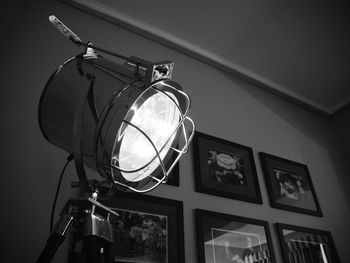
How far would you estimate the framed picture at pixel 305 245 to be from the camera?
1.17 meters

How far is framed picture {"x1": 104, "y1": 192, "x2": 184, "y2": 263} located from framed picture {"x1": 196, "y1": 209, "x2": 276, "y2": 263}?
0.30 ft

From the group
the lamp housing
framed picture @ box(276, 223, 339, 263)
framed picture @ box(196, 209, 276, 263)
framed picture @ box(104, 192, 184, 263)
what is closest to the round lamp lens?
the lamp housing

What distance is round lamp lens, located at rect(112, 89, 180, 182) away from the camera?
1.70 ft

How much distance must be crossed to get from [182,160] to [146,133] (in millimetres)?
594

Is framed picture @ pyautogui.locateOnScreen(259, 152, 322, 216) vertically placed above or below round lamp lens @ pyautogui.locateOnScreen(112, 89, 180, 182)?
above

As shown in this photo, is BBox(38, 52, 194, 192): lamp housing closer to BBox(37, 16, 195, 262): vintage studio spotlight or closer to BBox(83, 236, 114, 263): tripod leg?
BBox(37, 16, 195, 262): vintage studio spotlight

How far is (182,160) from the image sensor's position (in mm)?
1131

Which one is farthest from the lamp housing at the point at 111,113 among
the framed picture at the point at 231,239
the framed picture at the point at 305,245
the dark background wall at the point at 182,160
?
the framed picture at the point at 305,245

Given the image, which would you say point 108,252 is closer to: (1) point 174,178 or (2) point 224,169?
(1) point 174,178

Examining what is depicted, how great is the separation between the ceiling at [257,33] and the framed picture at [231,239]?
94cm

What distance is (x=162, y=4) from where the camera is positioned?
4.39ft

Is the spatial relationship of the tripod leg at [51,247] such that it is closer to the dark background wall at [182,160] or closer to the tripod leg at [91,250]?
the tripod leg at [91,250]

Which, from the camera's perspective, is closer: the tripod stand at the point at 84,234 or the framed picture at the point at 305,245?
the tripod stand at the point at 84,234

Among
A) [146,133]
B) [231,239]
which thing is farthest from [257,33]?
[146,133]
